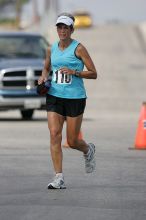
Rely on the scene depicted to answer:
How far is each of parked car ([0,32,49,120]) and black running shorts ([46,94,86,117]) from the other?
41.5ft

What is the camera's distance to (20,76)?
25188 millimetres

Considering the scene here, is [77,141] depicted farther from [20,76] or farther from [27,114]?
[27,114]

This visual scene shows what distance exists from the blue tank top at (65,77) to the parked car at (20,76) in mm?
12646

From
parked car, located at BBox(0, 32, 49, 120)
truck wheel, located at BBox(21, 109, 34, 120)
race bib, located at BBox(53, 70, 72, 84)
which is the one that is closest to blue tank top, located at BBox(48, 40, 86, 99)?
race bib, located at BBox(53, 70, 72, 84)

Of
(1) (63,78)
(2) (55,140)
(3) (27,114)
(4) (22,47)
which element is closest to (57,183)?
(2) (55,140)

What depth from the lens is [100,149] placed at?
17.3 m

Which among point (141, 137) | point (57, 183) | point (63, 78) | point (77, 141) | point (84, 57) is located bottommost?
point (141, 137)

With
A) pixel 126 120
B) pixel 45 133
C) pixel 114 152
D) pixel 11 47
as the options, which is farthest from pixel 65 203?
pixel 126 120

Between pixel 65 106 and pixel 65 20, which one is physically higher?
pixel 65 20

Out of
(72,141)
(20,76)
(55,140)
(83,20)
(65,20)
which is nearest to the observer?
(65,20)

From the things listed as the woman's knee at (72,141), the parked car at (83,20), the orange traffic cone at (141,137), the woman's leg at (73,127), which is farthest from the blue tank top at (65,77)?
the parked car at (83,20)

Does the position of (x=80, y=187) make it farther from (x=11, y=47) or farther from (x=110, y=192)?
(x=11, y=47)

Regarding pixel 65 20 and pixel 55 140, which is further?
pixel 55 140

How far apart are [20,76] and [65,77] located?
13.3m
